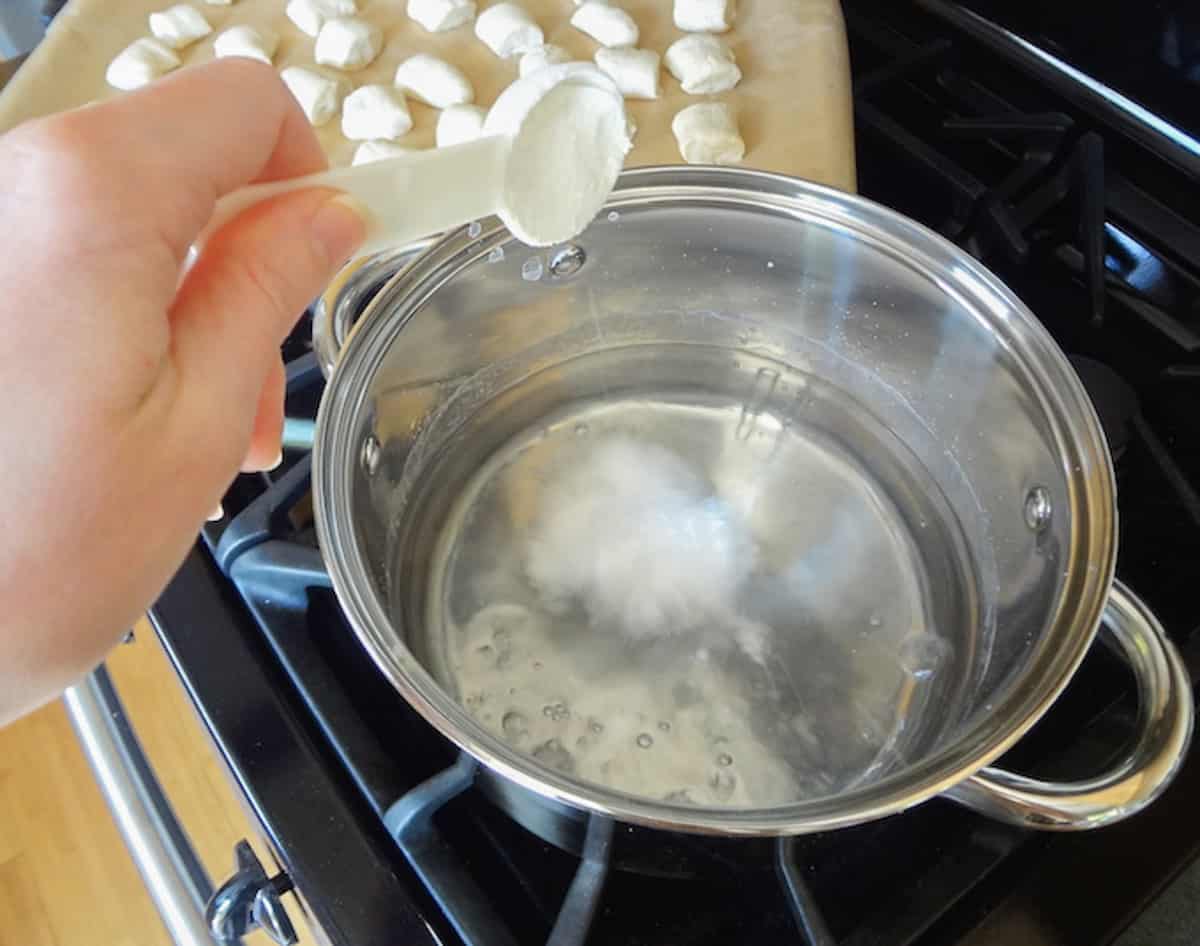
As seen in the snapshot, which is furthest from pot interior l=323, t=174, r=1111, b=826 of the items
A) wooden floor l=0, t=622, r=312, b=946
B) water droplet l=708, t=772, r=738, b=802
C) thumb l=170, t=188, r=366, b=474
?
wooden floor l=0, t=622, r=312, b=946

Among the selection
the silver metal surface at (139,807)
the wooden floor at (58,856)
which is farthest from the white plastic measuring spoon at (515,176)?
the wooden floor at (58,856)

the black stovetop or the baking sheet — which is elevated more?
the baking sheet

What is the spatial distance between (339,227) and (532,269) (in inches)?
8.5

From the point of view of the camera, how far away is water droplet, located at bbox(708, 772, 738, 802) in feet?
1.54

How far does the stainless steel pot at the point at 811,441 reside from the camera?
37 cm

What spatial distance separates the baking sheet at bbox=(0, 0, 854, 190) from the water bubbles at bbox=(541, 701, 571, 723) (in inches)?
16.7

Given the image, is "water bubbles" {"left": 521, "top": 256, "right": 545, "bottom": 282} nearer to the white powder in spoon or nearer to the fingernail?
the white powder in spoon

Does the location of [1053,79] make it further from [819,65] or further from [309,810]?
[309,810]

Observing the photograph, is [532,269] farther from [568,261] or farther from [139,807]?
[139,807]

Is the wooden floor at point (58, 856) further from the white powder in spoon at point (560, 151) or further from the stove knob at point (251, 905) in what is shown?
the white powder in spoon at point (560, 151)

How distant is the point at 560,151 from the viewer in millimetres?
445

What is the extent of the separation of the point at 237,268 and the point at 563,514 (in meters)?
0.29

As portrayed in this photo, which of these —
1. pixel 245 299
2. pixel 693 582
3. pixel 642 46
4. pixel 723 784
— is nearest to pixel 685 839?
pixel 723 784

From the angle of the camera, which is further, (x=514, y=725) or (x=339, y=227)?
(x=514, y=725)
